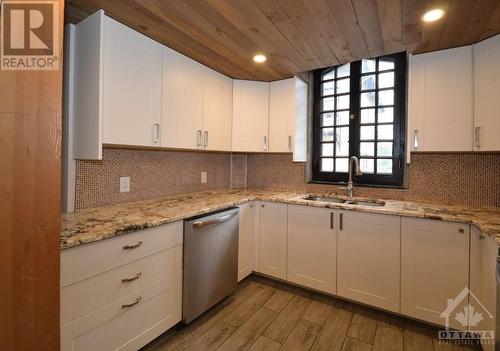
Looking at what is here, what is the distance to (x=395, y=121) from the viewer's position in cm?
246

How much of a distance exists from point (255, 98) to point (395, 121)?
148cm

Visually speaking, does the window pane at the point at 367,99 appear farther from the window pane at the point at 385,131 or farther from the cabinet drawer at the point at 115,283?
the cabinet drawer at the point at 115,283

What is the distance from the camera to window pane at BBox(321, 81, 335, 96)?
2.85 metres

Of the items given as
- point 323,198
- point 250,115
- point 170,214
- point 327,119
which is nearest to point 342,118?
point 327,119

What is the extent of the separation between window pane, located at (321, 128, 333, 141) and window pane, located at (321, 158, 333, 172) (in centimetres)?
24

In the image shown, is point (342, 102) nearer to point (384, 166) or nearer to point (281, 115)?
point (281, 115)

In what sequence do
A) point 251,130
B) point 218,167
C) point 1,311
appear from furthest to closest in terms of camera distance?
point 218,167, point 251,130, point 1,311

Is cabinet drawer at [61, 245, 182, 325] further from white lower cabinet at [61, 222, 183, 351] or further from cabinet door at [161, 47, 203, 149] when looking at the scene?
cabinet door at [161, 47, 203, 149]

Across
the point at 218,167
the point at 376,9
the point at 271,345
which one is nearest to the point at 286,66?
the point at 376,9

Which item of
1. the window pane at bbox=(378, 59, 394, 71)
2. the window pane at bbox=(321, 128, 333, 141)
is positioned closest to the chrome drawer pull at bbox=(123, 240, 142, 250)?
the window pane at bbox=(321, 128, 333, 141)

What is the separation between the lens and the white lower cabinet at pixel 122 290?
3.98ft

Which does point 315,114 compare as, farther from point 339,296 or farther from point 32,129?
point 32,129

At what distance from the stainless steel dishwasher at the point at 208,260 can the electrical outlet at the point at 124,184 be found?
68cm

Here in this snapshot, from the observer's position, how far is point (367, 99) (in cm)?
262
